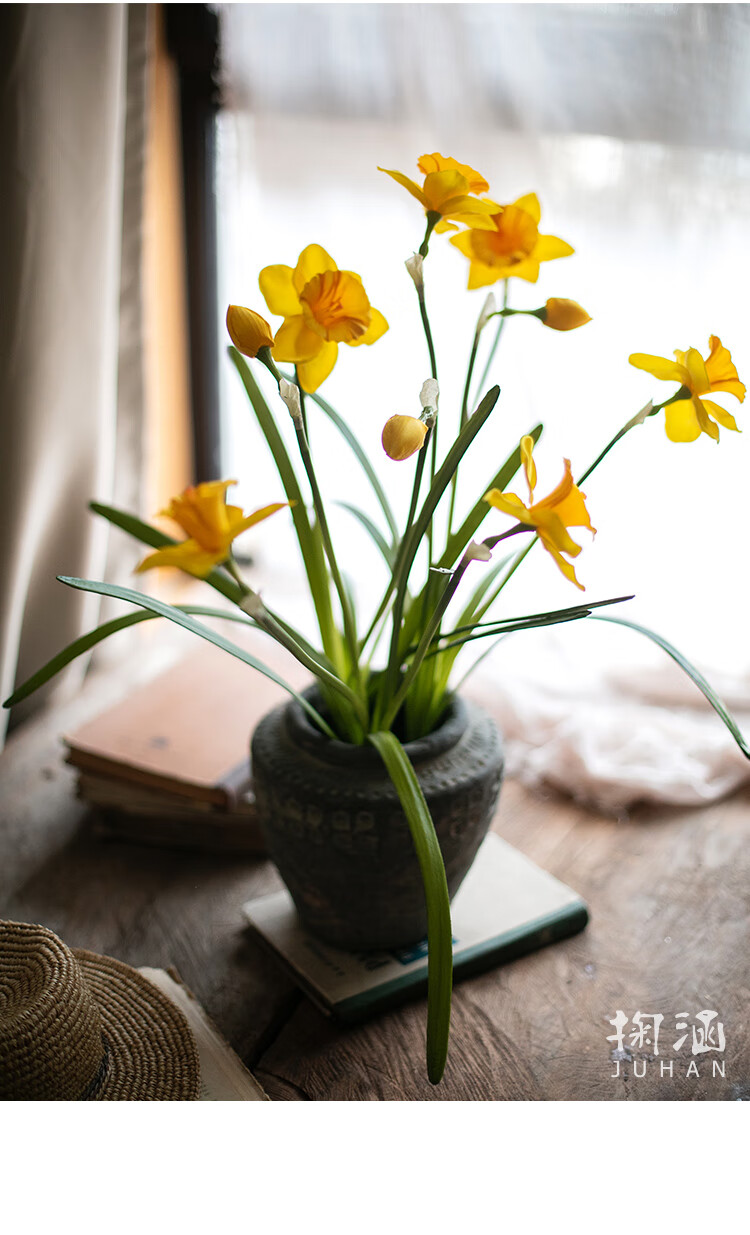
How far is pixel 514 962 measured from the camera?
0.93 m

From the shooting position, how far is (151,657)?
153 cm

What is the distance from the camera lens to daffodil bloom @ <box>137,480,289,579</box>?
22.2 inches

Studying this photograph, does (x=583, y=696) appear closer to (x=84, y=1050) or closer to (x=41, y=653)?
(x=41, y=653)

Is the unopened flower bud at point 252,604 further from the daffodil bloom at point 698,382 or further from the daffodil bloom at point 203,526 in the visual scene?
the daffodil bloom at point 698,382

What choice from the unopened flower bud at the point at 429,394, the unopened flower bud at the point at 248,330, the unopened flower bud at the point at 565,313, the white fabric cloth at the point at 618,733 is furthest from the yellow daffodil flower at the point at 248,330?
the white fabric cloth at the point at 618,733

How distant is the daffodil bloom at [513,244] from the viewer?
0.74m

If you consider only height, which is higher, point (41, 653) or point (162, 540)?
point (162, 540)

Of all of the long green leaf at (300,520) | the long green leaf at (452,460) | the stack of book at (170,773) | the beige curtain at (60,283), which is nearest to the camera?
the long green leaf at (452,460)

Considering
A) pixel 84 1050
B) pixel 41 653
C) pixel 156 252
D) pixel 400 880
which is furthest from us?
pixel 156 252

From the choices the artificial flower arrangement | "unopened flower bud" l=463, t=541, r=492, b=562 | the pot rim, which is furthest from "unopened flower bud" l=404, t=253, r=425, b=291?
the pot rim

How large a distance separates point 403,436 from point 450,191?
20cm

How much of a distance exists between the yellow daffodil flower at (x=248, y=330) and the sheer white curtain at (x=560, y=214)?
775 mm
